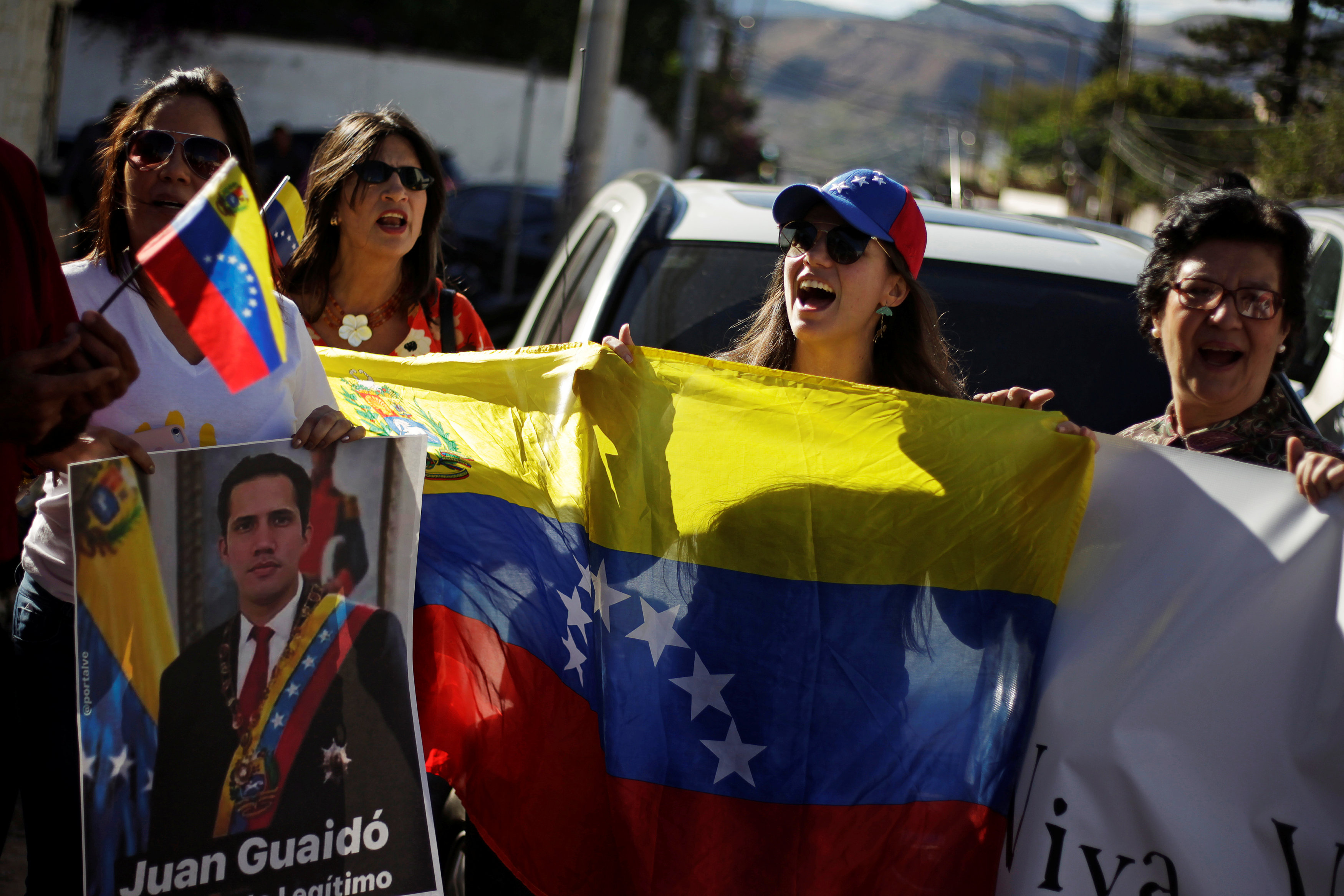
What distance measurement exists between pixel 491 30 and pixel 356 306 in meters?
22.4

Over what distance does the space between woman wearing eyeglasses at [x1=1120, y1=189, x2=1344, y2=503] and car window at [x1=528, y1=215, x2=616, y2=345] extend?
1750mm

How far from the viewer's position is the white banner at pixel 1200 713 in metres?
2.04

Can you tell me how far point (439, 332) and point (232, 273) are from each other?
1.52m

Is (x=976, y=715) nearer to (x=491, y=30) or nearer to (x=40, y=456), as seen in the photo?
(x=40, y=456)

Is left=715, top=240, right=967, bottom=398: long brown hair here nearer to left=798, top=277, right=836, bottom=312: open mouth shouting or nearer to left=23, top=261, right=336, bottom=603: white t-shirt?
left=798, top=277, right=836, bottom=312: open mouth shouting

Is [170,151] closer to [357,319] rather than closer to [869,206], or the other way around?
[357,319]

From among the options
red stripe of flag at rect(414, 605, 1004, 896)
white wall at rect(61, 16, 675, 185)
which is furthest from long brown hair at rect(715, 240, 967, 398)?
white wall at rect(61, 16, 675, 185)

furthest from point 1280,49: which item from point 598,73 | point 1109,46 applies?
point 1109,46

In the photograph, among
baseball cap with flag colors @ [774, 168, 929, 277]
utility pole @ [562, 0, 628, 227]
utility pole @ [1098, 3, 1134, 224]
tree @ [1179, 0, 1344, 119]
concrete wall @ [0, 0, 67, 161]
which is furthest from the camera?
utility pole @ [1098, 3, 1134, 224]

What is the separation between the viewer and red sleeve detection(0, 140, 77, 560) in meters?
1.71

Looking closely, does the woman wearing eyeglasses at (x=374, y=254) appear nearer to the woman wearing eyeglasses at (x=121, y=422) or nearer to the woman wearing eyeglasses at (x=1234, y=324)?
the woman wearing eyeglasses at (x=121, y=422)

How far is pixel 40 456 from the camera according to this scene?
189 cm

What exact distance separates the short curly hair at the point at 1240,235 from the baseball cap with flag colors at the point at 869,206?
533 mm

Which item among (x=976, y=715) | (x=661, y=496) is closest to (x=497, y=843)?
(x=661, y=496)
